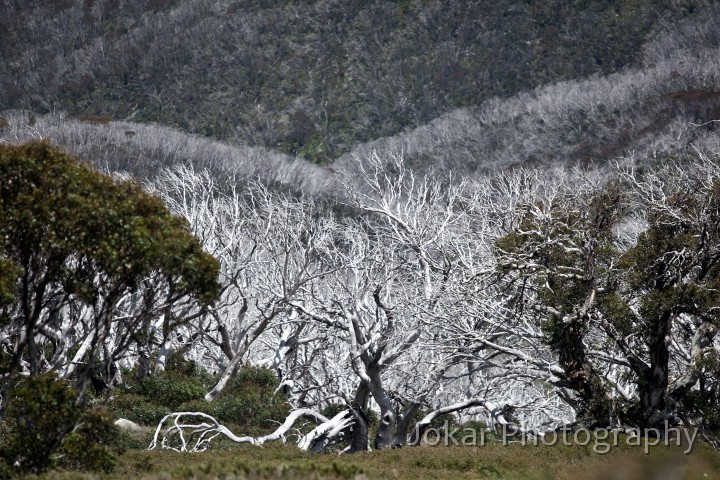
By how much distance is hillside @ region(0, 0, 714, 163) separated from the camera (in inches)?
4680

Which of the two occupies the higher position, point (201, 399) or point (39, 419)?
point (201, 399)

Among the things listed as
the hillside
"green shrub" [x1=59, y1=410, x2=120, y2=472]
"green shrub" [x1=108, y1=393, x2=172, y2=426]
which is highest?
the hillside

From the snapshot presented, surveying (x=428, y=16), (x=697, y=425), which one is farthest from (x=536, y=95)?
(x=697, y=425)

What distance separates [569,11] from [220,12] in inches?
2205

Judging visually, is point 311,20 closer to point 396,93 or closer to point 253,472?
point 396,93

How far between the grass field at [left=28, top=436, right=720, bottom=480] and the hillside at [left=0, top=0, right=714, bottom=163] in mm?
96755

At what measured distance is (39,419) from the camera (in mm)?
11945

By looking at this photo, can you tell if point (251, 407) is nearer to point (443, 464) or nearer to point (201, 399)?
point (201, 399)

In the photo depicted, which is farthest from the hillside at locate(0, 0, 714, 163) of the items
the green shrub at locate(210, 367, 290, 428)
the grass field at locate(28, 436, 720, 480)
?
the grass field at locate(28, 436, 720, 480)

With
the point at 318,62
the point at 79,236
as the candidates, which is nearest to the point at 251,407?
the point at 79,236

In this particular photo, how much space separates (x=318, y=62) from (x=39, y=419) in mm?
125066

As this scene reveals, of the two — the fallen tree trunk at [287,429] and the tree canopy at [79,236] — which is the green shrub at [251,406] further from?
the tree canopy at [79,236]

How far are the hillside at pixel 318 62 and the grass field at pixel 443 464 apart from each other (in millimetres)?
96755

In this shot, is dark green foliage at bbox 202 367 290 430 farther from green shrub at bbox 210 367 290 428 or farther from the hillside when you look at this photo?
the hillside
